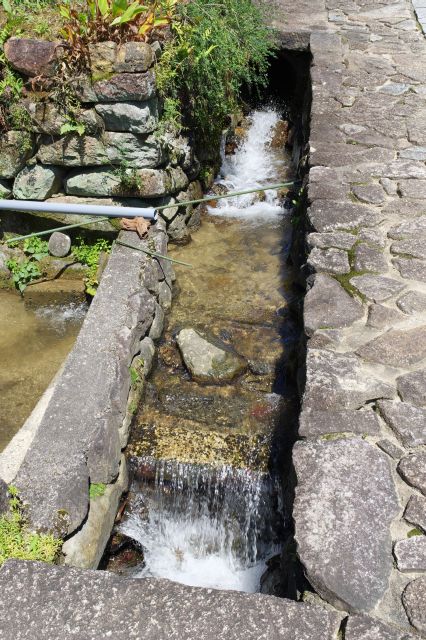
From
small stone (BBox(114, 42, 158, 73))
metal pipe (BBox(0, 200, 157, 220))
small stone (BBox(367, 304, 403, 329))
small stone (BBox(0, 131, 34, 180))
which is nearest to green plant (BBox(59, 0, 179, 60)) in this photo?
small stone (BBox(114, 42, 158, 73))

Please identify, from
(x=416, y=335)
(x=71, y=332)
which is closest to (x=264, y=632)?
(x=416, y=335)

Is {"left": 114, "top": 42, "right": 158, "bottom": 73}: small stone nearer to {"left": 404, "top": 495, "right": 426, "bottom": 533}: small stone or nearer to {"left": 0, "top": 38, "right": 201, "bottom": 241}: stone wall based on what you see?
{"left": 0, "top": 38, "right": 201, "bottom": 241}: stone wall

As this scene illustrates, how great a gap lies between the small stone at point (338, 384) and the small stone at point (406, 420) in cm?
7

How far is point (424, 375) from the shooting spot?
2723 millimetres

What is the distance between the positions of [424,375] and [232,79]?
3825 millimetres

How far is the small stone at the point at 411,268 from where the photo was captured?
3342mm

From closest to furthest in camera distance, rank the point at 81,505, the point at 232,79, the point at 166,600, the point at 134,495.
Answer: the point at 166,600 < the point at 81,505 < the point at 134,495 < the point at 232,79

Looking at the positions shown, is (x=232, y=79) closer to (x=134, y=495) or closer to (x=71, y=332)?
(x=71, y=332)

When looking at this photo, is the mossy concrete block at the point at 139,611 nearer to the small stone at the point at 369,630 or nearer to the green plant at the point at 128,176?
the small stone at the point at 369,630

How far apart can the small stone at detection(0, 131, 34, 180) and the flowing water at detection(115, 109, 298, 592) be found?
1.61 meters

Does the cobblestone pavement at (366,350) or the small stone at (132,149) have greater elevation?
the small stone at (132,149)

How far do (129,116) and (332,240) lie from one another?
1.73m

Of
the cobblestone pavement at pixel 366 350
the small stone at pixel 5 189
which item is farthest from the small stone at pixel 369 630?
the small stone at pixel 5 189

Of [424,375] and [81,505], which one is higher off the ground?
[424,375]
